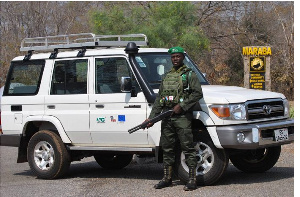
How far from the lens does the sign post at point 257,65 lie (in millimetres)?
15359

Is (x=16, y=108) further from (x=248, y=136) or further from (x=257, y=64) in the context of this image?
(x=257, y=64)

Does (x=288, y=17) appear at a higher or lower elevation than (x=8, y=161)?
higher

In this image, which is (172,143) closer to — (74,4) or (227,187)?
(227,187)

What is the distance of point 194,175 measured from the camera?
27.1ft

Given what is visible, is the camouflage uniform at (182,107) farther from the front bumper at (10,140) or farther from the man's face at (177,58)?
the front bumper at (10,140)

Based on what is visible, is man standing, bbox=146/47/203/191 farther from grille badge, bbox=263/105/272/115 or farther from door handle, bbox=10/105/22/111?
door handle, bbox=10/105/22/111

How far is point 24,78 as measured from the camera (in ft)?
34.8

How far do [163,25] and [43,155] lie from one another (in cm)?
1476

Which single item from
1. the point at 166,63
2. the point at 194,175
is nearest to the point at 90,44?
the point at 166,63

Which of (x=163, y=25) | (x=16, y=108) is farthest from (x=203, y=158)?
(x=163, y=25)

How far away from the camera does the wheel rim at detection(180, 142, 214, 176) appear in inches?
332

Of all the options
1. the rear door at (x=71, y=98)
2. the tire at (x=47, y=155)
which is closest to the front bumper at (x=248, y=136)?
the rear door at (x=71, y=98)

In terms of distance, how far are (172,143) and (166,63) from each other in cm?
163

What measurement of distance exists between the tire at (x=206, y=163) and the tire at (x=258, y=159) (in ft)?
3.50
